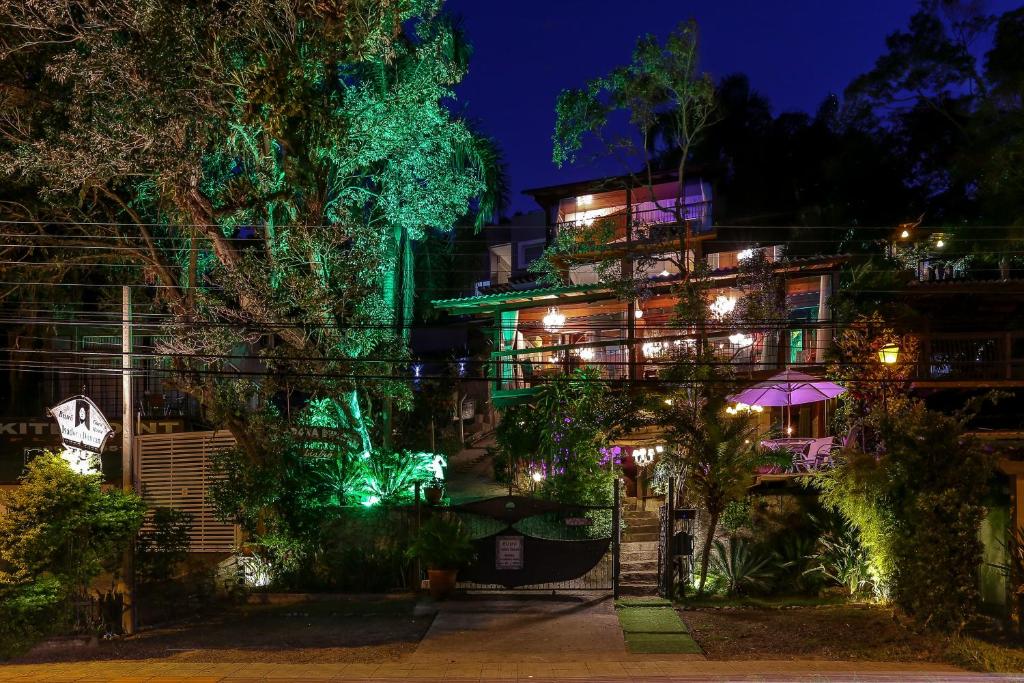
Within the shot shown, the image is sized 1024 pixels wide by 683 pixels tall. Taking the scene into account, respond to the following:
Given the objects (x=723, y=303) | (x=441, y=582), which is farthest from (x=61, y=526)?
(x=723, y=303)

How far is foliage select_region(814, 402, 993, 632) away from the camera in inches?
469

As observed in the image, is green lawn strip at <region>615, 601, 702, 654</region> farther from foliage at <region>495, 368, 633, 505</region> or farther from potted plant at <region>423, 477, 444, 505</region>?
potted plant at <region>423, 477, 444, 505</region>

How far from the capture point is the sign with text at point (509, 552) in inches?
597

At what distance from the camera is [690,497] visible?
15758 mm

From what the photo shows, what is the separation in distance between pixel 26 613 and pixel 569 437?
11.0 metres

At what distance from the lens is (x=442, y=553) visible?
15.0 meters

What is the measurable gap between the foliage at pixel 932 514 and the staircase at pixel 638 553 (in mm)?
4338

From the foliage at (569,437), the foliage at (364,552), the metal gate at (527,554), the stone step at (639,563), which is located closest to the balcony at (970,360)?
the foliage at (569,437)

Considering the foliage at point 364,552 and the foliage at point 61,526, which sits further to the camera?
the foliage at point 364,552

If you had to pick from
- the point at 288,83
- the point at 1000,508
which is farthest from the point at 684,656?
the point at 288,83

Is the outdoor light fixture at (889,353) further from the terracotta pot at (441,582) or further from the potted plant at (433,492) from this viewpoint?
the terracotta pot at (441,582)

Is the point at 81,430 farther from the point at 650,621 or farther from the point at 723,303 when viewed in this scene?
the point at 723,303

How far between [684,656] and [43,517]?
9.53 meters

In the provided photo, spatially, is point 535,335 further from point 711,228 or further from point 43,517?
point 43,517
